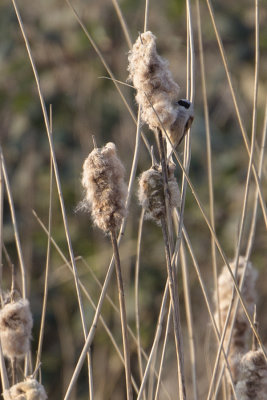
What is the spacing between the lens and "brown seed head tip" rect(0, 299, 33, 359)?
1.08 m

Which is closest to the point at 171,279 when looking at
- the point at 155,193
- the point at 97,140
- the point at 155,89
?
the point at 155,193

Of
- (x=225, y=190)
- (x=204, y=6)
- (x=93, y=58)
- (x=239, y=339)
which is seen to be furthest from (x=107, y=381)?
(x=239, y=339)

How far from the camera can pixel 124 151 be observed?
11.2 feet

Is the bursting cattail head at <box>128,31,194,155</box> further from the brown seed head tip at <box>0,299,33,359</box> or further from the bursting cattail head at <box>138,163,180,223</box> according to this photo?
the brown seed head tip at <box>0,299,33,359</box>

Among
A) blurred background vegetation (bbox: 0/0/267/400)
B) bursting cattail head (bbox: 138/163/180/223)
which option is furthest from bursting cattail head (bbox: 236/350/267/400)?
blurred background vegetation (bbox: 0/0/267/400)

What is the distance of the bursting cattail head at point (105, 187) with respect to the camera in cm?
93

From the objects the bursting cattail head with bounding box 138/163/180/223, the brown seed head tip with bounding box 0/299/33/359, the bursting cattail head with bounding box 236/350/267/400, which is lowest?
the bursting cattail head with bounding box 236/350/267/400

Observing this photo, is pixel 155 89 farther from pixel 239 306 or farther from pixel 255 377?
pixel 239 306

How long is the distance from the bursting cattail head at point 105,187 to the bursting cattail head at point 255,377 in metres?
0.29

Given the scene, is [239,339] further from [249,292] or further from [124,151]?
[124,151]

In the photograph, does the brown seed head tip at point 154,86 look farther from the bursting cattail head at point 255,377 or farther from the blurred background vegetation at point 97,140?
the blurred background vegetation at point 97,140

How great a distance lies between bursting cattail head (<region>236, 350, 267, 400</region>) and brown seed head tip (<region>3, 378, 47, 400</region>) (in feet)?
0.88

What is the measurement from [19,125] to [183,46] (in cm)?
82

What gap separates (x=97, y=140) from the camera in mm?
3574
